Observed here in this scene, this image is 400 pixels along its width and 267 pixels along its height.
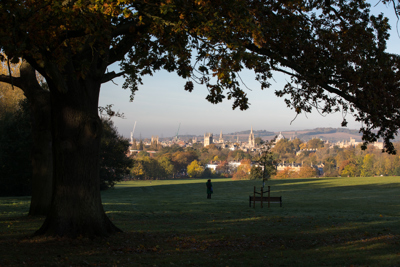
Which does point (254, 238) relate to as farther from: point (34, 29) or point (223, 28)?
point (34, 29)

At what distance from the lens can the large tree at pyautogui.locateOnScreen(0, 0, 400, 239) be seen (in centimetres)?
829

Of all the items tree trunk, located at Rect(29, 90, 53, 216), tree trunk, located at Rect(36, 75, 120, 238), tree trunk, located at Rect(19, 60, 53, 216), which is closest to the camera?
tree trunk, located at Rect(36, 75, 120, 238)

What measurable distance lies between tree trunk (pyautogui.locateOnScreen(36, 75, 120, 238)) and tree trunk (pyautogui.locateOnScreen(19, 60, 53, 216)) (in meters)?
3.52

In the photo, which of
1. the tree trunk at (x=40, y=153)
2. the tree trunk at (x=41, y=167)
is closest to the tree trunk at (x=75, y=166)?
the tree trunk at (x=40, y=153)

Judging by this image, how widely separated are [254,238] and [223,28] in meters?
5.51

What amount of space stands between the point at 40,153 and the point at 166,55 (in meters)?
5.89

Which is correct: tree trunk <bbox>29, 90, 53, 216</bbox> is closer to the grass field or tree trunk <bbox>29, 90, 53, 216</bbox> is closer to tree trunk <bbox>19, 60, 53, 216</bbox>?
tree trunk <bbox>19, 60, 53, 216</bbox>

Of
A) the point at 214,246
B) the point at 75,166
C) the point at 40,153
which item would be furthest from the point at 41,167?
the point at 214,246

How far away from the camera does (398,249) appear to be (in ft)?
29.6

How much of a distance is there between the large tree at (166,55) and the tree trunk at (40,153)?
120 inches

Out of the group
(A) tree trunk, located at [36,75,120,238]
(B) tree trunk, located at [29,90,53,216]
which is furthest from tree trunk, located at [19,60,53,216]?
(A) tree trunk, located at [36,75,120,238]

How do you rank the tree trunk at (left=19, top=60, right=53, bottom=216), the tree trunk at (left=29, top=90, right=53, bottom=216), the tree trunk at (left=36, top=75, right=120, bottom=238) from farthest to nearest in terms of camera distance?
the tree trunk at (left=29, top=90, right=53, bottom=216)
the tree trunk at (left=19, top=60, right=53, bottom=216)
the tree trunk at (left=36, top=75, right=120, bottom=238)

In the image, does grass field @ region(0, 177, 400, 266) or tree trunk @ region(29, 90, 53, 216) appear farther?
tree trunk @ region(29, 90, 53, 216)

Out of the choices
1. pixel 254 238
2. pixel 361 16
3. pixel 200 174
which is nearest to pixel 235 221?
pixel 254 238
